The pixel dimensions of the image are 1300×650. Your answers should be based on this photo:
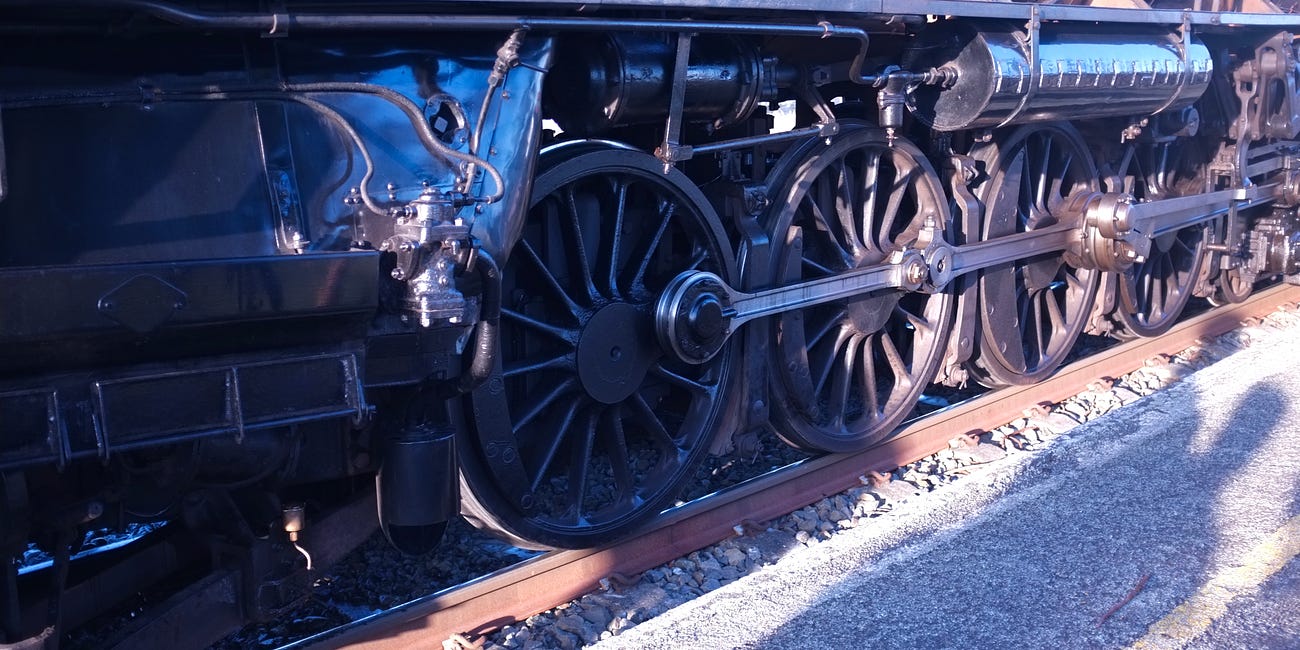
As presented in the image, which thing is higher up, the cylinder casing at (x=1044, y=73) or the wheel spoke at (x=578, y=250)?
the cylinder casing at (x=1044, y=73)

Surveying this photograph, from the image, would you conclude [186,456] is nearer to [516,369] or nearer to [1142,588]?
[516,369]

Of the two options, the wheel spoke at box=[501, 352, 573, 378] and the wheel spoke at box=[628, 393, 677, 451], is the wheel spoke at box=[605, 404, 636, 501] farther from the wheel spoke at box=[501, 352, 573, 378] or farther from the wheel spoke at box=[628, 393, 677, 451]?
the wheel spoke at box=[501, 352, 573, 378]

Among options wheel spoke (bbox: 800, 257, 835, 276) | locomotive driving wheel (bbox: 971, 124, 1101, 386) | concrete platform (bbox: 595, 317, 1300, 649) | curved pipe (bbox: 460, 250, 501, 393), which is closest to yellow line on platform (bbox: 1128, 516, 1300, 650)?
concrete platform (bbox: 595, 317, 1300, 649)

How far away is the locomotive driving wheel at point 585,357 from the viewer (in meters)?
3.46

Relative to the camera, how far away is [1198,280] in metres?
7.28

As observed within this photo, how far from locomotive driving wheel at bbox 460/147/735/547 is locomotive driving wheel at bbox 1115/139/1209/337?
366cm

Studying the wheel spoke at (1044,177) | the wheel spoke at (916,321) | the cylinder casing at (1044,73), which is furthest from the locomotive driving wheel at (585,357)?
the wheel spoke at (1044,177)

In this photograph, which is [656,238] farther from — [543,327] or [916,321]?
[916,321]

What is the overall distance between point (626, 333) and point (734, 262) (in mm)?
612

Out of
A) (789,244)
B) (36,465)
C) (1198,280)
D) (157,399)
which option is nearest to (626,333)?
(789,244)

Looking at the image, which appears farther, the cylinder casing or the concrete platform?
the cylinder casing

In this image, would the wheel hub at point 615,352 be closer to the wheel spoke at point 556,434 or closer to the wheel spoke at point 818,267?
the wheel spoke at point 556,434

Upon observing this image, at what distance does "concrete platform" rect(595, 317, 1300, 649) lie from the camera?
3320 mm

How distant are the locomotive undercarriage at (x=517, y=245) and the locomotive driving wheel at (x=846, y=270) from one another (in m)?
0.02
